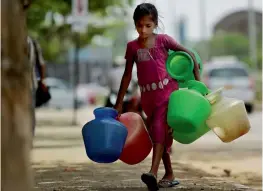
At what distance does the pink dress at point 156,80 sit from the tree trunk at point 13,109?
260 cm

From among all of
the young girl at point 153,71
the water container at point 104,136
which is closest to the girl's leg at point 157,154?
the young girl at point 153,71

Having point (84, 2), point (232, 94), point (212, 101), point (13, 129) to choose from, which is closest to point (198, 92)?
point (212, 101)

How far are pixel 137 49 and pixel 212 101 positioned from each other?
74 centimetres

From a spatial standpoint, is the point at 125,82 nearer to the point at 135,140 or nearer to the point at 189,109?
the point at 135,140

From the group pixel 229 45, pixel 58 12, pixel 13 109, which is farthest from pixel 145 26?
pixel 229 45

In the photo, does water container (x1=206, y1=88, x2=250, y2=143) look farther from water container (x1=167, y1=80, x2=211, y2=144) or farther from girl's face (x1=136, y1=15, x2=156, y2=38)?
girl's face (x1=136, y1=15, x2=156, y2=38)

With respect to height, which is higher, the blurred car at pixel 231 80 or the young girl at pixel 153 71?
the young girl at pixel 153 71

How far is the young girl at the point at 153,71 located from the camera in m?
7.17

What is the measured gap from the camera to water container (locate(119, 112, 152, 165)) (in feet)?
23.5

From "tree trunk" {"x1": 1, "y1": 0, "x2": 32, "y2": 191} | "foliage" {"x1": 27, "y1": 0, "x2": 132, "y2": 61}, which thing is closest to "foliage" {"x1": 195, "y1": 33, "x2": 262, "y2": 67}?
"foliage" {"x1": 27, "y1": 0, "x2": 132, "y2": 61}

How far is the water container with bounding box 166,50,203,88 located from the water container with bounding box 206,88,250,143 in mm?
347

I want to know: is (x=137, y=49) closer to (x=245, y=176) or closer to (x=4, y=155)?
(x=4, y=155)

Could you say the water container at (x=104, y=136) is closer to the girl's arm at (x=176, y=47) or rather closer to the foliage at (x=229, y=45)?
the girl's arm at (x=176, y=47)

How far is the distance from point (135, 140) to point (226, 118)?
735mm
